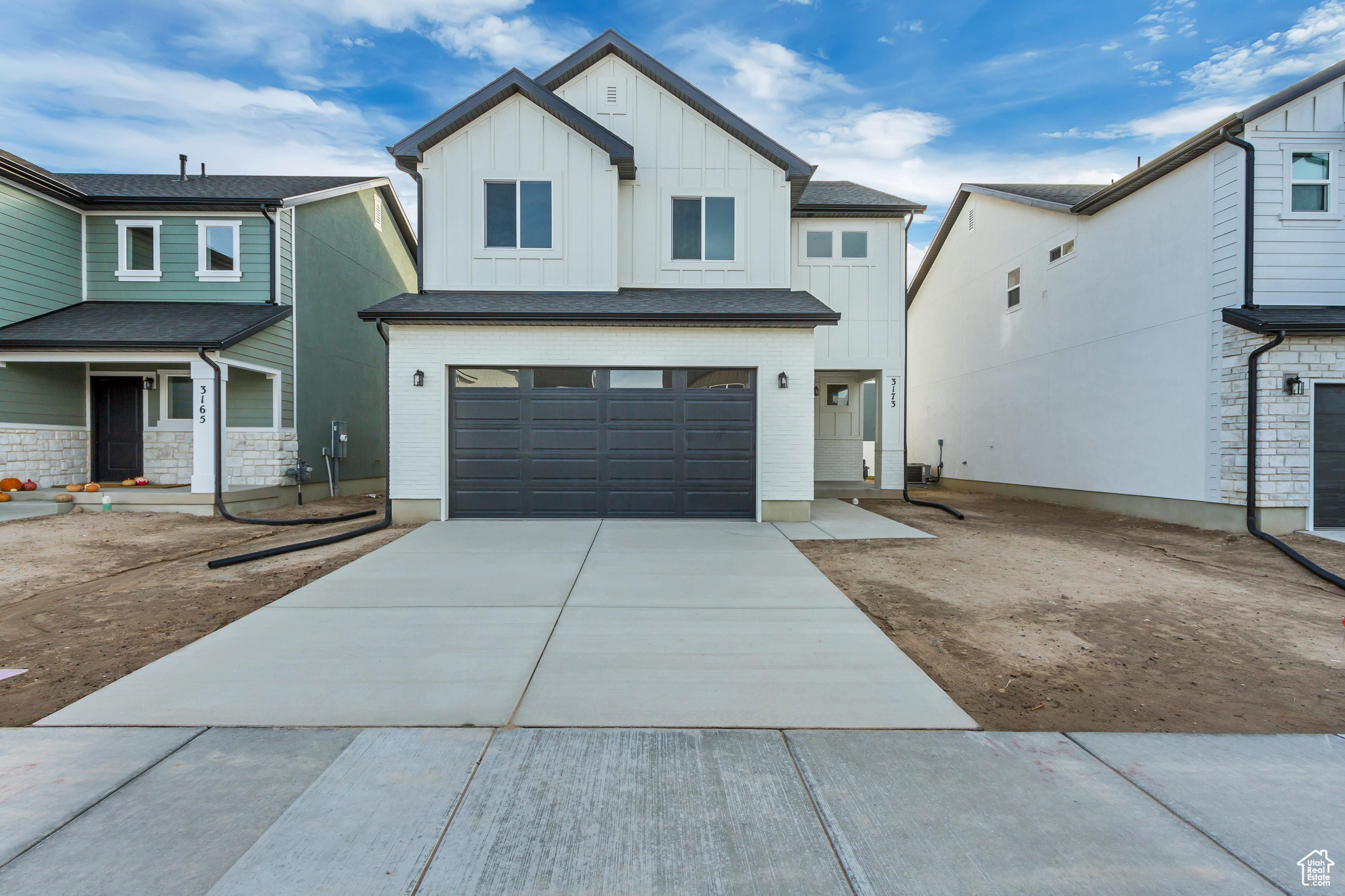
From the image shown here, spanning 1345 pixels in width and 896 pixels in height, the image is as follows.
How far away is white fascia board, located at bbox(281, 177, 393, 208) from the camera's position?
1252 cm

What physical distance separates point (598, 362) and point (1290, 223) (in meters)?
10.7

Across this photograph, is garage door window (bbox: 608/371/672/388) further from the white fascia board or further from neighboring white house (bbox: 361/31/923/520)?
the white fascia board

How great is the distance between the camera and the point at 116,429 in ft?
40.8

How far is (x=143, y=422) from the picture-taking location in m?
12.4

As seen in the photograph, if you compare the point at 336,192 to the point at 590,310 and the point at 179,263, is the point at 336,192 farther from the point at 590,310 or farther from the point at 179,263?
the point at 590,310

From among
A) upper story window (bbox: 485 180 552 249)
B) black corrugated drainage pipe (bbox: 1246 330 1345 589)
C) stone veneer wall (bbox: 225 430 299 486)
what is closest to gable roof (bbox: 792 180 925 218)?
upper story window (bbox: 485 180 552 249)

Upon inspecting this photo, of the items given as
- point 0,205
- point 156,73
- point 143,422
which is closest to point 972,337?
point 143,422

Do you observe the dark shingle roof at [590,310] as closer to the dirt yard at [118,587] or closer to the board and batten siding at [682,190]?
the board and batten siding at [682,190]

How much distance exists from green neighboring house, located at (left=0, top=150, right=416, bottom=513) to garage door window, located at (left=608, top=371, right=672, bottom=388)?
7.17m

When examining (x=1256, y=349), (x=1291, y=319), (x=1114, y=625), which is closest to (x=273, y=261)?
(x=1114, y=625)

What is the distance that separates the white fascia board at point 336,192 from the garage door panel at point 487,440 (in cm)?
718

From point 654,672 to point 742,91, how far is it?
1538 centimetres

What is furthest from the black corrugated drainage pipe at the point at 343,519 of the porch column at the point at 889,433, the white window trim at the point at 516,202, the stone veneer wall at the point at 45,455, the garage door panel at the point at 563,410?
the porch column at the point at 889,433
